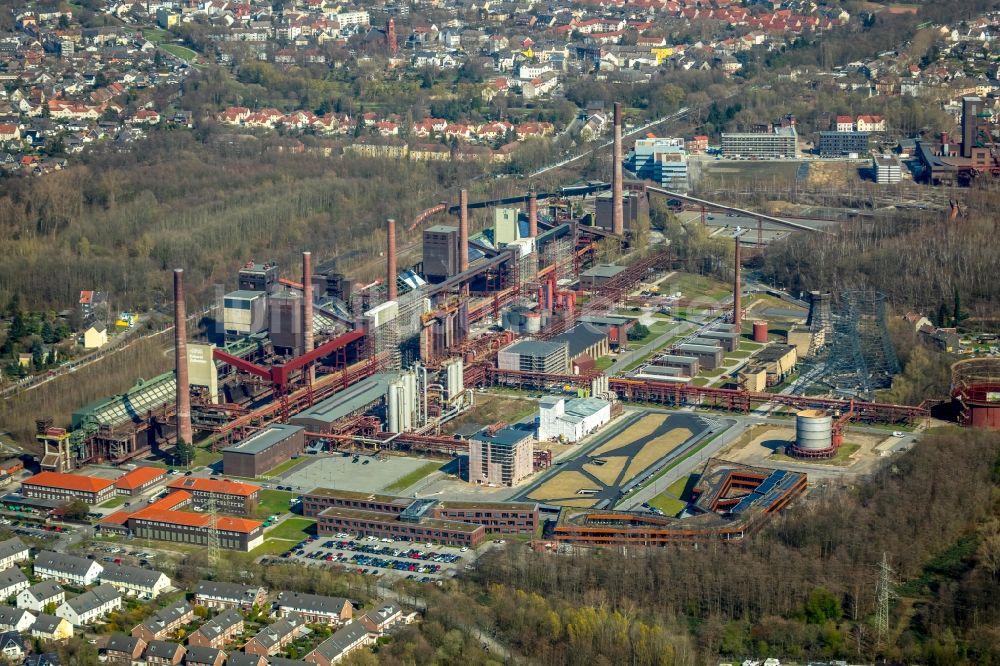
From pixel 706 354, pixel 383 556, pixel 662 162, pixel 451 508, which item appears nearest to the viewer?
pixel 383 556

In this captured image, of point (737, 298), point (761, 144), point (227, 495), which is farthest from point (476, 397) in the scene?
point (761, 144)

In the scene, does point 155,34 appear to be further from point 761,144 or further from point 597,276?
point 597,276

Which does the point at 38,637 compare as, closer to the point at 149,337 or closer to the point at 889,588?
the point at 889,588

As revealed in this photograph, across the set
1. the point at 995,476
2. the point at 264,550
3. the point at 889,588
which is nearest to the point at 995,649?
the point at 889,588

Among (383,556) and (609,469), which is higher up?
(609,469)

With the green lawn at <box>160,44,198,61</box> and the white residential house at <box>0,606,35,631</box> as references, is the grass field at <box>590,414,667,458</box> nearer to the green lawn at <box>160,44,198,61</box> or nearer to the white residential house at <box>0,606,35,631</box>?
the white residential house at <box>0,606,35,631</box>

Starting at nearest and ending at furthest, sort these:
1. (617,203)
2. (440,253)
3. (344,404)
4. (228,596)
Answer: (228,596), (344,404), (440,253), (617,203)

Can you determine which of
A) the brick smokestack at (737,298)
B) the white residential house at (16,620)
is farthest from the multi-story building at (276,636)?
the brick smokestack at (737,298)

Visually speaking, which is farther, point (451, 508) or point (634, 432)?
point (634, 432)
